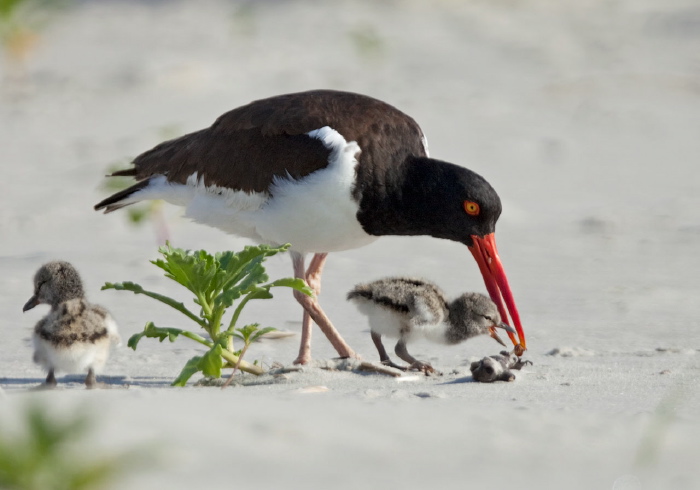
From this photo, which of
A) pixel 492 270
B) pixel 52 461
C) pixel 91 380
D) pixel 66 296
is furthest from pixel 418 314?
pixel 52 461

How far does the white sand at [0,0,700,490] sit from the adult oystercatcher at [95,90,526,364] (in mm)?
659

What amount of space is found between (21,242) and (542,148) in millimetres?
5845

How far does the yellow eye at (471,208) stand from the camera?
5672mm

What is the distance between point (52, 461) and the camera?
2637 millimetres

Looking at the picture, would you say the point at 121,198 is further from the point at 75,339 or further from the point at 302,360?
the point at 75,339

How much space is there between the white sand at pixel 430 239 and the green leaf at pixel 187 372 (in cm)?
12

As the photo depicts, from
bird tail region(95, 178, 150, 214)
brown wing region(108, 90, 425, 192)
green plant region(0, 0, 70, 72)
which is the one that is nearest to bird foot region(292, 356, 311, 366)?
brown wing region(108, 90, 425, 192)

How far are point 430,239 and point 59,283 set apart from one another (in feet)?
14.0

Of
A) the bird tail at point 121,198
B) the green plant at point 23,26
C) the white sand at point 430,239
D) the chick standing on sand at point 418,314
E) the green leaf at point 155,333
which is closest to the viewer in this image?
the white sand at point 430,239

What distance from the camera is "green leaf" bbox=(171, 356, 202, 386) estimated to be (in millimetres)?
4492

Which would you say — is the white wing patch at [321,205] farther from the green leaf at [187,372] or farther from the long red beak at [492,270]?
the green leaf at [187,372]

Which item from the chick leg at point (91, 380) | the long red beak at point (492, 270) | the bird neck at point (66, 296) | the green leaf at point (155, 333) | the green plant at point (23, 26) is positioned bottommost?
the chick leg at point (91, 380)

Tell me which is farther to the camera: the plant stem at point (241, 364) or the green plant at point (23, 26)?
the green plant at point (23, 26)

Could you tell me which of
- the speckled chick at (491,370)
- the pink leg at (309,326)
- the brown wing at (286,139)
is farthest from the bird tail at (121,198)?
the speckled chick at (491,370)
